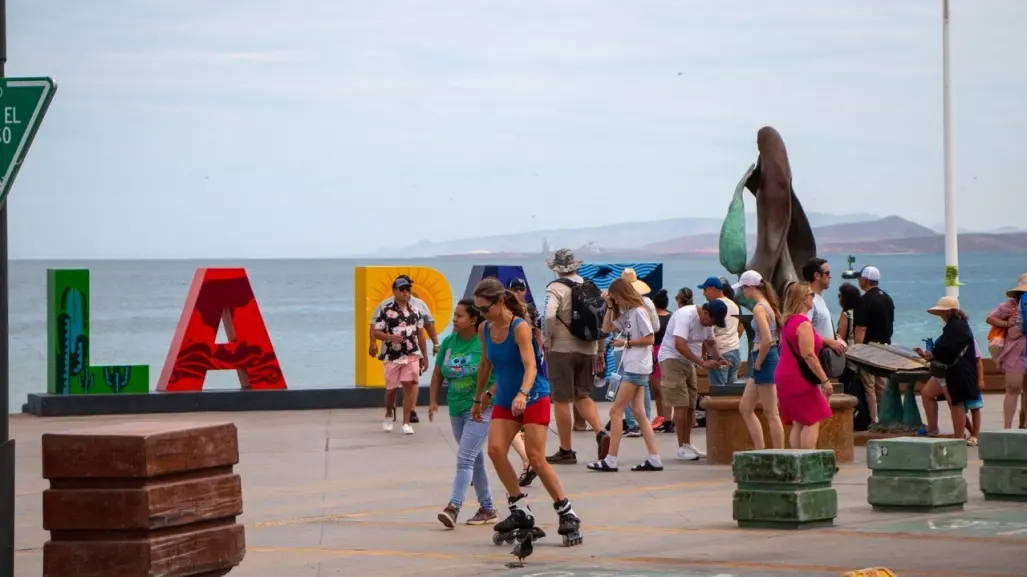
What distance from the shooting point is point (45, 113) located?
26.5 ft

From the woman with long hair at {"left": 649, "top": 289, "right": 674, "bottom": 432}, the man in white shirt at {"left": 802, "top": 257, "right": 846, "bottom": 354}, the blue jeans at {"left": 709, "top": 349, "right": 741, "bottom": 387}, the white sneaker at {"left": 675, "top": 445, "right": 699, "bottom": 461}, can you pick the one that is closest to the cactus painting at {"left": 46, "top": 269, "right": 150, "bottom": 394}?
the woman with long hair at {"left": 649, "top": 289, "right": 674, "bottom": 432}

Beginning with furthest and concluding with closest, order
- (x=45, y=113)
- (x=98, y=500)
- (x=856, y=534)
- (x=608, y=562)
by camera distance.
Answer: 1. (x=856, y=534)
2. (x=608, y=562)
3. (x=98, y=500)
4. (x=45, y=113)

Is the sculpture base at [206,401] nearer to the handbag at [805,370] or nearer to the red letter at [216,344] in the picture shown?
the red letter at [216,344]

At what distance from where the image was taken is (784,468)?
38.0 feet

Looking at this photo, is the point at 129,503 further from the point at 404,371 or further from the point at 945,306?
the point at 945,306

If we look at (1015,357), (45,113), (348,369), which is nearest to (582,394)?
(1015,357)

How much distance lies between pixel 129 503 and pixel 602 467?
730 centimetres

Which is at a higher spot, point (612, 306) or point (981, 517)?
point (612, 306)

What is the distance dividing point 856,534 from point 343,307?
120m

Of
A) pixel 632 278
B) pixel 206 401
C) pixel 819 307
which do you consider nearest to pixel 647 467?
pixel 819 307

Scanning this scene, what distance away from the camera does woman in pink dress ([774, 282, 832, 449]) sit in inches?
527

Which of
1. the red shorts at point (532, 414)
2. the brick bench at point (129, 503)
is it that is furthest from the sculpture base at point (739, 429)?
the brick bench at point (129, 503)

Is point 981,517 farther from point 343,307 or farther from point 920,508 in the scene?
point 343,307

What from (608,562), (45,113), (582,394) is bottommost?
(608,562)
